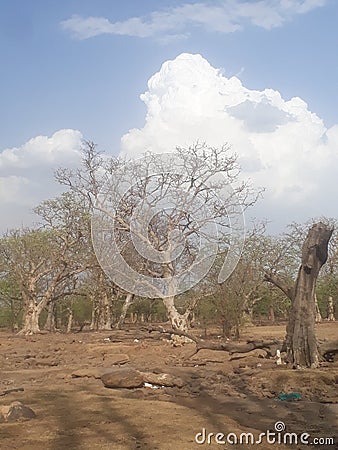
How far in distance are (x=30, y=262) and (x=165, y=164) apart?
11316 millimetres

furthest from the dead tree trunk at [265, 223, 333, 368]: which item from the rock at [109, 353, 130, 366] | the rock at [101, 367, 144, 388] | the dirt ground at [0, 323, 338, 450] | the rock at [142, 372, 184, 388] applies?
the rock at [109, 353, 130, 366]

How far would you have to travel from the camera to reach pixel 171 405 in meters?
7.96

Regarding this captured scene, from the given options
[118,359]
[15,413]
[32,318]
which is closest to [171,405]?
[15,413]

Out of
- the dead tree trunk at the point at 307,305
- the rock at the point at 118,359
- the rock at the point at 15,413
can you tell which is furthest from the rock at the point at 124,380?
the rock at the point at 118,359

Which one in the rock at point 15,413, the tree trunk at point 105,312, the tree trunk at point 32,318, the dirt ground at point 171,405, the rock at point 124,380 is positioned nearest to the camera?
the dirt ground at point 171,405

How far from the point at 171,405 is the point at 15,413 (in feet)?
7.42

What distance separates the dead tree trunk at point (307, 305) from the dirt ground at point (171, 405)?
0.51 m

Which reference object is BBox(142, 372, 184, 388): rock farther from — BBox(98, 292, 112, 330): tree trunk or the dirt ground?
BBox(98, 292, 112, 330): tree trunk

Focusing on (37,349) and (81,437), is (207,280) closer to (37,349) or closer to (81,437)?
(37,349)

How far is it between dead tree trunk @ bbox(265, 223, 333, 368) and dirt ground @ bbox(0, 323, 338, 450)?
0.51m

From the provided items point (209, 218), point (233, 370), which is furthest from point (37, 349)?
point (233, 370)

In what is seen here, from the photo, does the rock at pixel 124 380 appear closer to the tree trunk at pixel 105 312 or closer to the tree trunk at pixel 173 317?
the tree trunk at pixel 173 317

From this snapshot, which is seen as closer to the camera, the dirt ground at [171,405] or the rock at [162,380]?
the dirt ground at [171,405]

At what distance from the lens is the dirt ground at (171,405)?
603 centimetres
